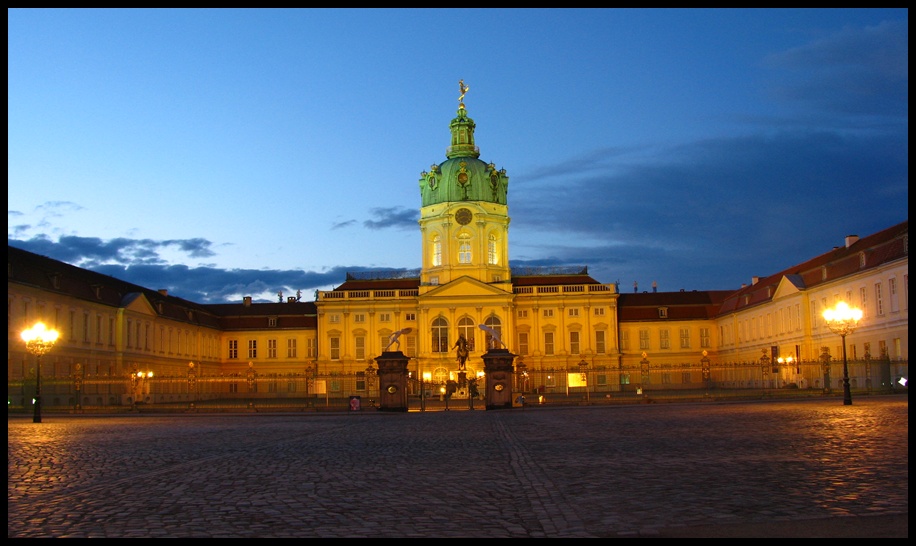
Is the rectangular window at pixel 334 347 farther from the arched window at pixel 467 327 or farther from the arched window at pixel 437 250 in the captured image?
the arched window at pixel 467 327

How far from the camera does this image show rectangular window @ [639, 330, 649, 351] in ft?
317

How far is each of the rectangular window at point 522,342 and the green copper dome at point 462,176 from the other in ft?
43.8

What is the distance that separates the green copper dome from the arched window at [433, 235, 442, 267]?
3646 millimetres

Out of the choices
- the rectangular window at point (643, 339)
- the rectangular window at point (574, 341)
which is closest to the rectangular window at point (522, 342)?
the rectangular window at point (574, 341)

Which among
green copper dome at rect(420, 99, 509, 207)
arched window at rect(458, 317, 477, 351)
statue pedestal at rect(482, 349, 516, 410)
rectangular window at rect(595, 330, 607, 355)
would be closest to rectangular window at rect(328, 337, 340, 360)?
arched window at rect(458, 317, 477, 351)

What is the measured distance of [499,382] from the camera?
4522cm

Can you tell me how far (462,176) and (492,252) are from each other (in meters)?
8.00

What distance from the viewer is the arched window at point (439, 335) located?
93.6 m

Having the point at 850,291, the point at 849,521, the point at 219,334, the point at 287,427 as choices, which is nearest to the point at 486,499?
the point at 849,521

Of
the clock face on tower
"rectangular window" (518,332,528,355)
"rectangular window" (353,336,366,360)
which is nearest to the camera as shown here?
"rectangular window" (518,332,528,355)

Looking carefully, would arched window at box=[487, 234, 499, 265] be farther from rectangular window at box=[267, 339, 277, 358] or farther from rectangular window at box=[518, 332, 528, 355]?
rectangular window at box=[267, 339, 277, 358]
